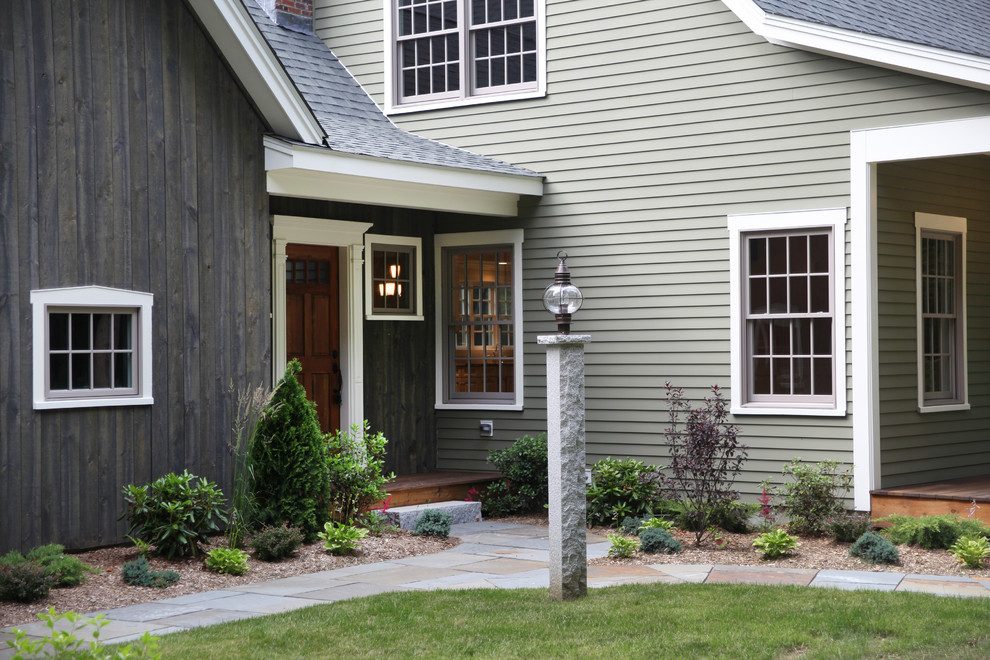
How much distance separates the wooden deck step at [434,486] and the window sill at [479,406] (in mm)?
676

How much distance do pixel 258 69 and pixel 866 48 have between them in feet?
15.9

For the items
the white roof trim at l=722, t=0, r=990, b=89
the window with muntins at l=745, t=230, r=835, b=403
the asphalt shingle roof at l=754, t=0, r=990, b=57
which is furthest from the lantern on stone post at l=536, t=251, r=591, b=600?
the asphalt shingle roof at l=754, t=0, r=990, b=57

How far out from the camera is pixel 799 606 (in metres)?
6.62

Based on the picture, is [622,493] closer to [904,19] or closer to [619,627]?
[619,627]

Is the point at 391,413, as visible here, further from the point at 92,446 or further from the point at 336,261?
the point at 92,446

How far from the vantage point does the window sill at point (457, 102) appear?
1167cm

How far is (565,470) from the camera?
22.5 feet

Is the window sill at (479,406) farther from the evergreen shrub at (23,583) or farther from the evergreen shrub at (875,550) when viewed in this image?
the evergreen shrub at (23,583)

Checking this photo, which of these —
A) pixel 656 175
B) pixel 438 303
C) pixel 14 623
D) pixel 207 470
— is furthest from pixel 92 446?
pixel 656 175

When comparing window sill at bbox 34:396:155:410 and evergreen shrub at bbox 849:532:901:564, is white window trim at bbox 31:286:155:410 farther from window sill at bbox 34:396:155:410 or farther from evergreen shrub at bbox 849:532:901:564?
evergreen shrub at bbox 849:532:901:564

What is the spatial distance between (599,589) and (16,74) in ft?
17.1

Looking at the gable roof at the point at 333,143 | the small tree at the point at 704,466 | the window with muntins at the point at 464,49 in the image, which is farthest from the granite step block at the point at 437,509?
the window with muntins at the point at 464,49

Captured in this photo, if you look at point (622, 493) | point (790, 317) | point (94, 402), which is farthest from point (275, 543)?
point (790, 317)

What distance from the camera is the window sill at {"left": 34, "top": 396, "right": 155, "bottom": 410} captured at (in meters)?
8.08
